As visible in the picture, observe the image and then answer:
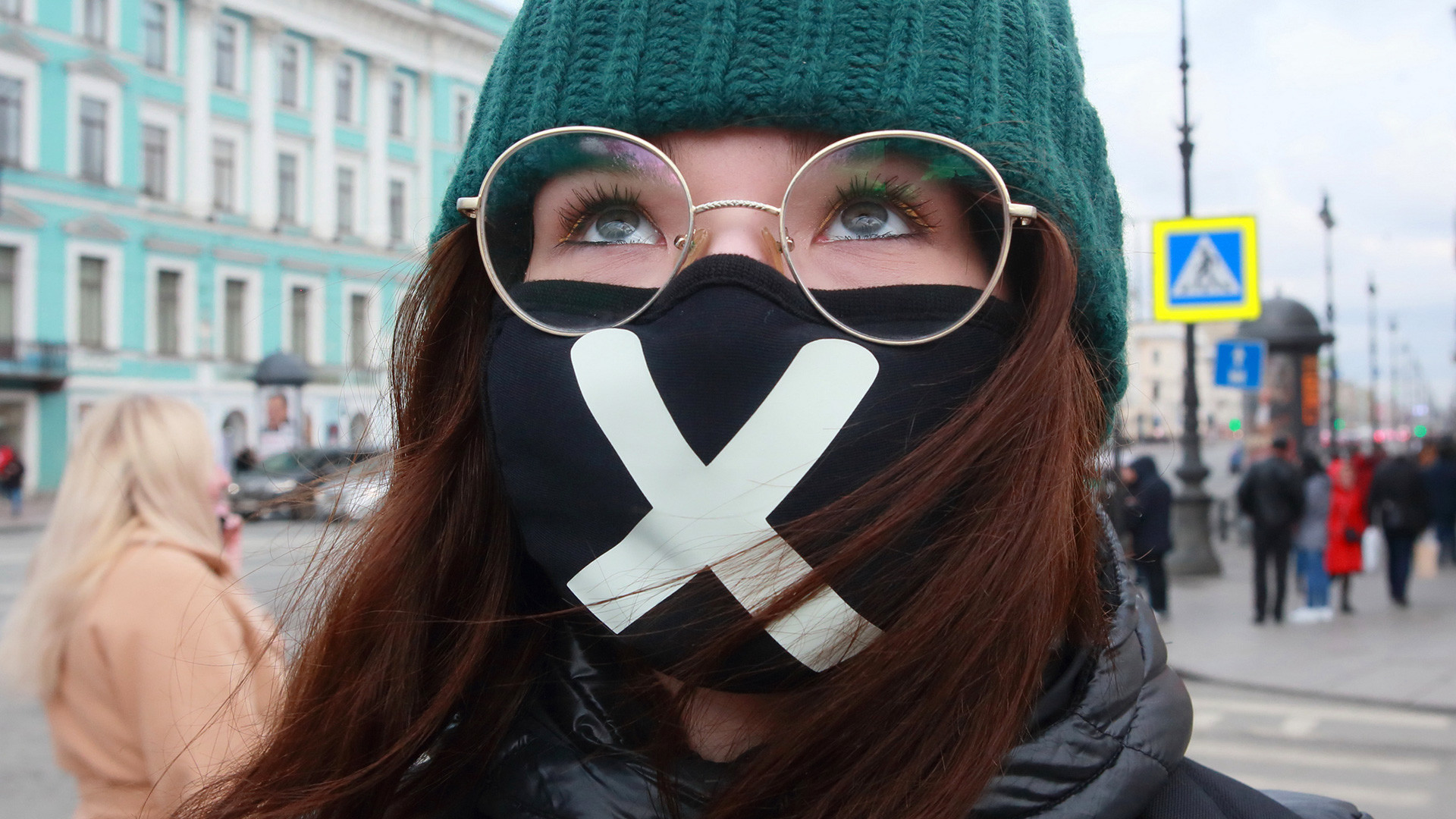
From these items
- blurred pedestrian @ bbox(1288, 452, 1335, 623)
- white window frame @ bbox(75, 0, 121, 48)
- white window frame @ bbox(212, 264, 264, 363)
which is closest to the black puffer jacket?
blurred pedestrian @ bbox(1288, 452, 1335, 623)

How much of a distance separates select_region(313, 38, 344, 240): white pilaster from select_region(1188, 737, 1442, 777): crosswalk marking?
2951cm

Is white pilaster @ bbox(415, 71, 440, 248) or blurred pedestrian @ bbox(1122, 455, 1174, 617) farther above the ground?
white pilaster @ bbox(415, 71, 440, 248)

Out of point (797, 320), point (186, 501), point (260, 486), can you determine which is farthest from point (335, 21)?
point (797, 320)

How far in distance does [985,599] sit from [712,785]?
331mm

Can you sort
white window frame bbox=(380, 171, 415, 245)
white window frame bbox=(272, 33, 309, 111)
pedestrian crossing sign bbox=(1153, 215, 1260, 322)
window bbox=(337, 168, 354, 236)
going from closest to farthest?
pedestrian crossing sign bbox=(1153, 215, 1260, 322), white window frame bbox=(272, 33, 309, 111), window bbox=(337, 168, 354, 236), white window frame bbox=(380, 171, 415, 245)

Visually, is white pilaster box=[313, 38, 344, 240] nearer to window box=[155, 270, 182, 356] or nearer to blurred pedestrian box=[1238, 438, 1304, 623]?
window box=[155, 270, 182, 356]

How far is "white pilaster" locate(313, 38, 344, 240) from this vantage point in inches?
1217

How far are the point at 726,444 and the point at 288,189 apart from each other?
32.7 metres

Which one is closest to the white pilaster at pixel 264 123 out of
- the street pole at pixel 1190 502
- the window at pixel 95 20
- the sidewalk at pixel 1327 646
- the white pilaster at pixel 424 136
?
the window at pixel 95 20

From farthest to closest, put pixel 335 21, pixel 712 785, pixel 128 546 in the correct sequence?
1. pixel 335 21
2. pixel 128 546
3. pixel 712 785

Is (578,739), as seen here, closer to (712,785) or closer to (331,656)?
(712,785)

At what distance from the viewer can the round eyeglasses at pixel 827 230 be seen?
44.7 inches

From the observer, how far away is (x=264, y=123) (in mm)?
29844

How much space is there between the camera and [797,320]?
112 centimetres
